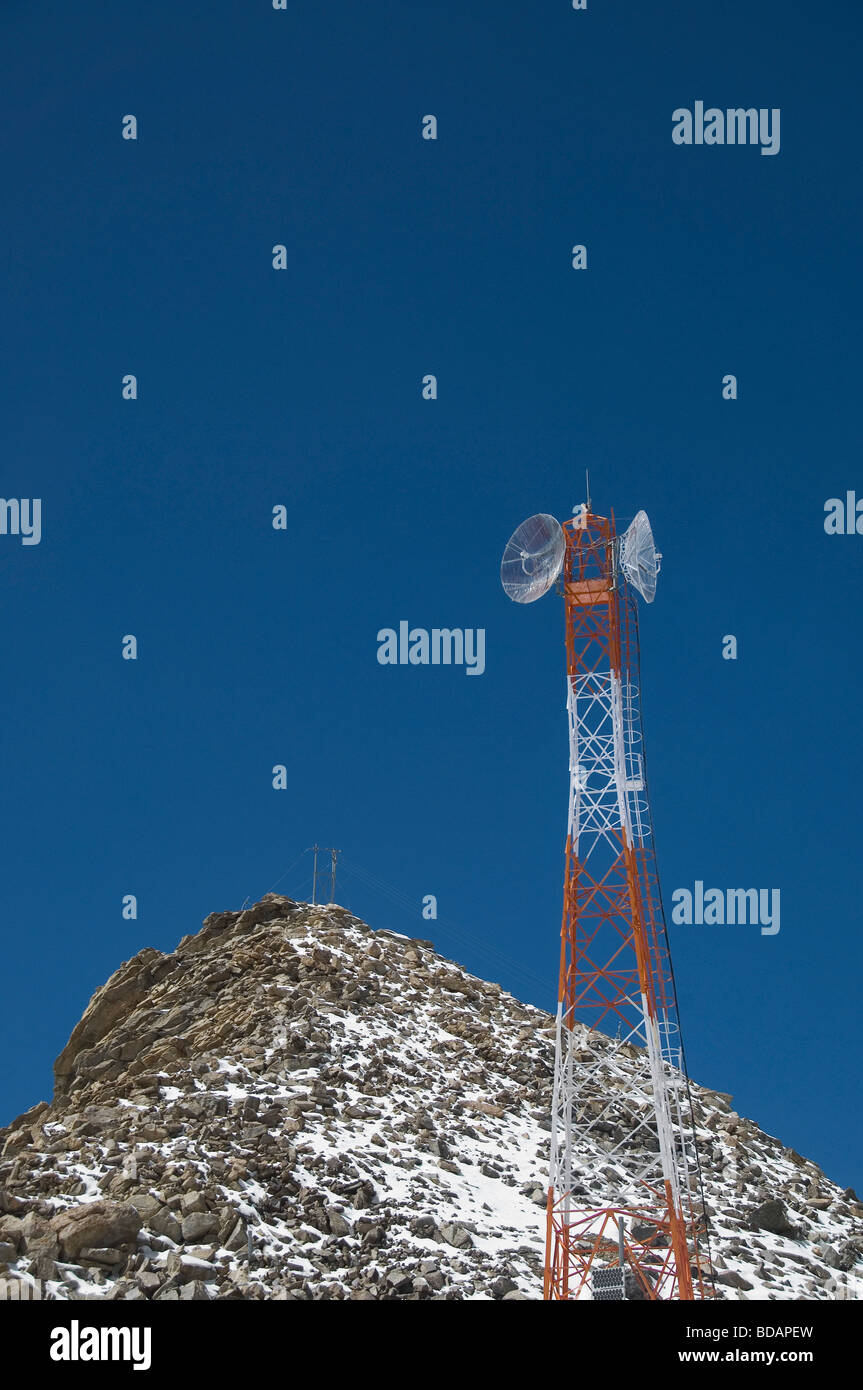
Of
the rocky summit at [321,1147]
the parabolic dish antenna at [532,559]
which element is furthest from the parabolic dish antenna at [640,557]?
the rocky summit at [321,1147]

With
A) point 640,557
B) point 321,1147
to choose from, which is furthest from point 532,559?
point 321,1147

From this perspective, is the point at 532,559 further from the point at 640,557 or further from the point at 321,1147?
the point at 321,1147

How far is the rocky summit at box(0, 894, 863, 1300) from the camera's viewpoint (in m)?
28.0

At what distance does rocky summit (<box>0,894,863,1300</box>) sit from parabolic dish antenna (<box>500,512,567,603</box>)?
14.9 m

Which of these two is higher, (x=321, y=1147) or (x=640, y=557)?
(x=640, y=557)

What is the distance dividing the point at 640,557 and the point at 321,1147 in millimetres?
16867

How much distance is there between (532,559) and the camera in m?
32.7

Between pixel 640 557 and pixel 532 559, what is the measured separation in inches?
104

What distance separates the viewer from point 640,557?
32125 millimetres

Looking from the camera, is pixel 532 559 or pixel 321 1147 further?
pixel 321 1147

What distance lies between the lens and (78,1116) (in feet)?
111

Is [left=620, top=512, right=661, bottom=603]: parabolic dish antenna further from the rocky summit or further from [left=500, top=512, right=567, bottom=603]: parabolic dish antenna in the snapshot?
the rocky summit

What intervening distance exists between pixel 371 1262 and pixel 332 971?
1497 centimetres

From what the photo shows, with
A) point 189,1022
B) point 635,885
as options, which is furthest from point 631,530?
point 189,1022
